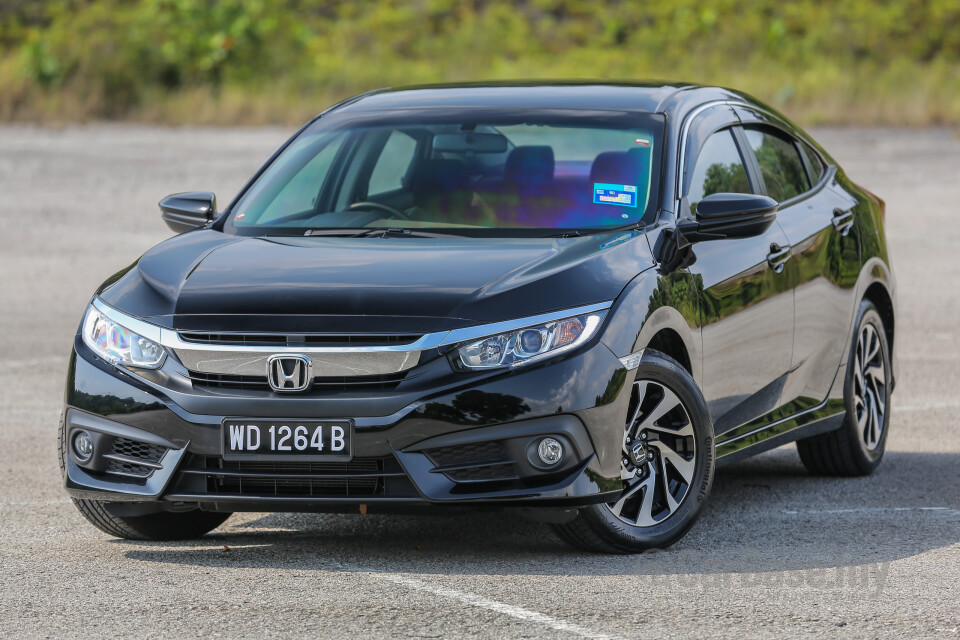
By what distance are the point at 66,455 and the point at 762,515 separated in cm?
278

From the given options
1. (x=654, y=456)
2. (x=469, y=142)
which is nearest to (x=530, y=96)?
(x=469, y=142)

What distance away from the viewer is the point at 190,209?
7461 millimetres

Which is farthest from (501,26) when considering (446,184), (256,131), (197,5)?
(446,184)

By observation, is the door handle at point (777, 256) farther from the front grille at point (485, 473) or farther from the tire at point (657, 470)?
the front grille at point (485, 473)

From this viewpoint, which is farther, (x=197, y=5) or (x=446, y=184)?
(x=197, y=5)

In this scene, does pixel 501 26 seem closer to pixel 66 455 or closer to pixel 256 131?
pixel 256 131

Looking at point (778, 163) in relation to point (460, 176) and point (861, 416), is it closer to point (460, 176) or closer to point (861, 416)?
point (861, 416)

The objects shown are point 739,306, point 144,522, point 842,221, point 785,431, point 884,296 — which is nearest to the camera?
point 144,522

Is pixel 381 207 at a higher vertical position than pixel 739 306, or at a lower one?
higher

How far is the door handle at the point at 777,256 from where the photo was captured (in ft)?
24.0

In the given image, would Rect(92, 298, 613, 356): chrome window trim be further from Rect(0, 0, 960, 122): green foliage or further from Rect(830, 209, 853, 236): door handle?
Rect(0, 0, 960, 122): green foliage

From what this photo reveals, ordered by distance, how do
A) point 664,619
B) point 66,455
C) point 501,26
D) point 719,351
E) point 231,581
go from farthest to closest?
point 501,26, point 719,351, point 66,455, point 231,581, point 664,619

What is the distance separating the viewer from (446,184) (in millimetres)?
7258

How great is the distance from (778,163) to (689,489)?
213cm
